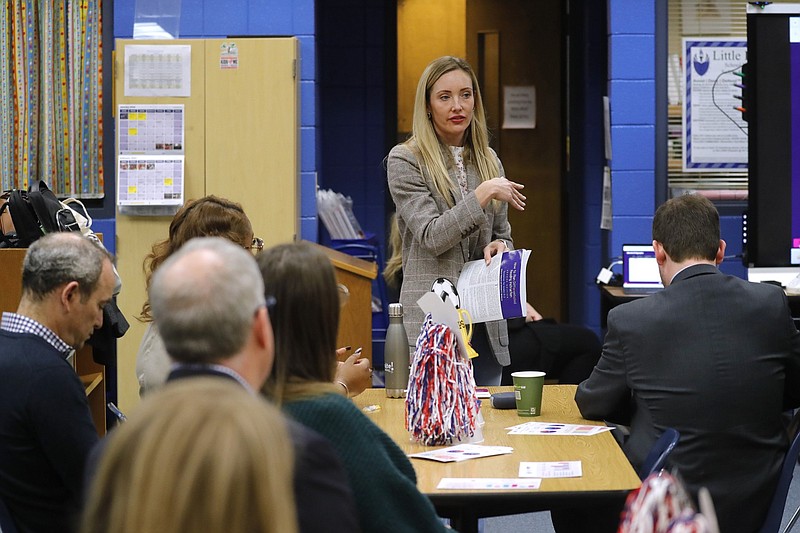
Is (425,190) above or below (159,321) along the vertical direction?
above

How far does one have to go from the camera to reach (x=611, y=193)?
542 centimetres

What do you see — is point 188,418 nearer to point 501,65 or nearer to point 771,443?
point 771,443

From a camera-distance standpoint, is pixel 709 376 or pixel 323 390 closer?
pixel 323 390

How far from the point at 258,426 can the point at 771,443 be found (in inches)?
75.6

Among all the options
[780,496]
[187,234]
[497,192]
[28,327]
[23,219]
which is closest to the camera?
[28,327]

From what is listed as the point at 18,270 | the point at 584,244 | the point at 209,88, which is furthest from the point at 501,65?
the point at 18,270

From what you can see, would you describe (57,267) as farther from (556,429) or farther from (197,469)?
(197,469)

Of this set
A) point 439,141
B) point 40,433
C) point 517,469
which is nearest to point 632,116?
point 439,141

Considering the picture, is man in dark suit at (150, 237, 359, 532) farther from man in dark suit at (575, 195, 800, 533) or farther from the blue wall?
the blue wall

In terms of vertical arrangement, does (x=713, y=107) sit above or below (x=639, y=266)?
above

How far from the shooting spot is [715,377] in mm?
2592

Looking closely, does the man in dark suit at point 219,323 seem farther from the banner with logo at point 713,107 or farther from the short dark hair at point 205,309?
the banner with logo at point 713,107

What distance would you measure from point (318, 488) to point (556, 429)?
4.44 ft

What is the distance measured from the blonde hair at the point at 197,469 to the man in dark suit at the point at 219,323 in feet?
1.29
